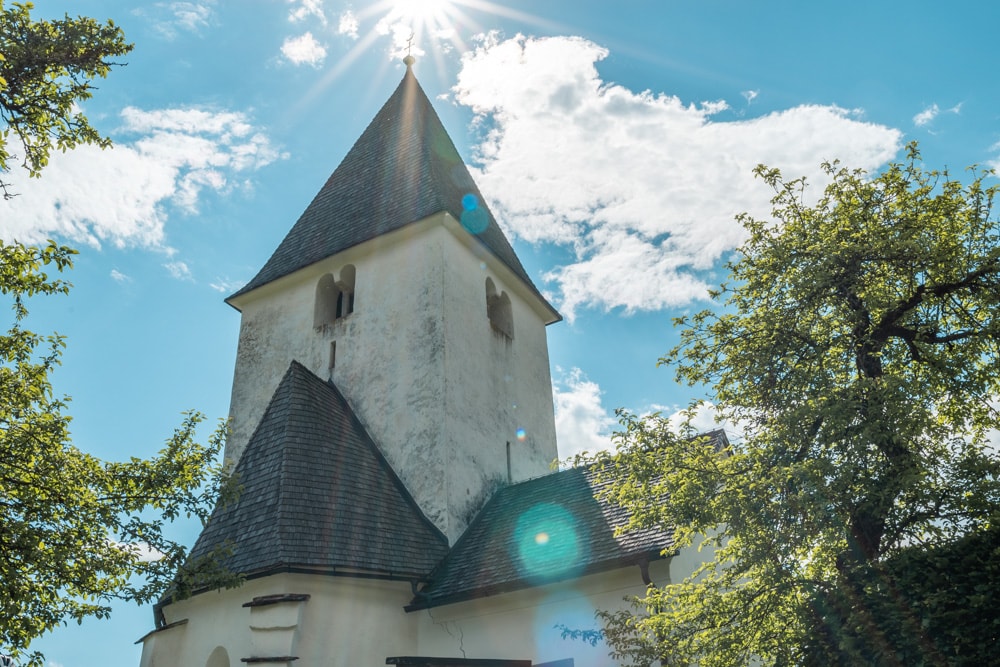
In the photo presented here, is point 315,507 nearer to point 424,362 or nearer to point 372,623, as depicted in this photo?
point 372,623

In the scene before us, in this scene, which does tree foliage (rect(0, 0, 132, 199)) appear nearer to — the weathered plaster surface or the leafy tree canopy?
the leafy tree canopy

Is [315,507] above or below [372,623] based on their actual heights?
above

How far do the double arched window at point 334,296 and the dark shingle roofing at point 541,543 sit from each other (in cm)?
569

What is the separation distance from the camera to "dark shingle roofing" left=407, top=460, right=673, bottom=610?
1015 centimetres

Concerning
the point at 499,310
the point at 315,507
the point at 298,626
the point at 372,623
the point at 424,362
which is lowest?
the point at 298,626

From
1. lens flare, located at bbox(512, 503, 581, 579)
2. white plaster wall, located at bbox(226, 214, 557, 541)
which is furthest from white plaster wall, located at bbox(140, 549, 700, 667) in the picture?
white plaster wall, located at bbox(226, 214, 557, 541)

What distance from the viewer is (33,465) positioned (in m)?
6.88

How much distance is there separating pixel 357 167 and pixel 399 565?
11.5m

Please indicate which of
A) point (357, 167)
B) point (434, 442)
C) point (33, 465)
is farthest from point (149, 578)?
point (357, 167)

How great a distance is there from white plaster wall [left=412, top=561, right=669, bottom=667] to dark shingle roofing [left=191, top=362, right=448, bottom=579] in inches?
36.3

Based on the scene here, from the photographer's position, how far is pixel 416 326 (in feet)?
47.4

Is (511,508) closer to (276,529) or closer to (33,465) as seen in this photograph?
(276,529)

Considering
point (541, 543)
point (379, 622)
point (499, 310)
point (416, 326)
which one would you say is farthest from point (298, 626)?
point (499, 310)

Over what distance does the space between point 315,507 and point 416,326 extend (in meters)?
4.66
